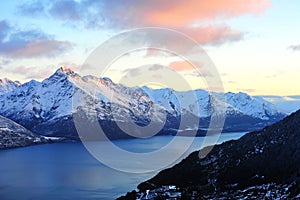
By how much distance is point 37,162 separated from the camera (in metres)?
186

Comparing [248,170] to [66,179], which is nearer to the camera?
[248,170]

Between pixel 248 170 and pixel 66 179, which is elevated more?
pixel 66 179

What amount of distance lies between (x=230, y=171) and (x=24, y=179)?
7561 cm

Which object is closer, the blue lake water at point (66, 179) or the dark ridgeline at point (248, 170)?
the dark ridgeline at point (248, 170)

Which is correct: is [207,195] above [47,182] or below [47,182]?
below

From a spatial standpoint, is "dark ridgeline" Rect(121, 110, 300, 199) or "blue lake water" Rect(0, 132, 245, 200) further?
"blue lake water" Rect(0, 132, 245, 200)

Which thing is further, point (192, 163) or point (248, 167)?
point (192, 163)

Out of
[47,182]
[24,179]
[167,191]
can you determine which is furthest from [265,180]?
[24,179]

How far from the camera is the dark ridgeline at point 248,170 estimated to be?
79312 mm

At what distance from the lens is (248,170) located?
9244 cm

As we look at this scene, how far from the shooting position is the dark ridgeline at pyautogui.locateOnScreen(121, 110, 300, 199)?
3123 inches

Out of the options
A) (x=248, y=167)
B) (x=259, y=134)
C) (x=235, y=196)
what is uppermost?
(x=259, y=134)

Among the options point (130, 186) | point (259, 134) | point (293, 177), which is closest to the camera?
point (293, 177)

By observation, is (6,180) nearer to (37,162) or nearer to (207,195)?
(37,162)
